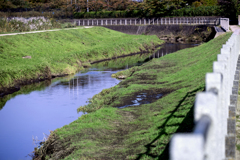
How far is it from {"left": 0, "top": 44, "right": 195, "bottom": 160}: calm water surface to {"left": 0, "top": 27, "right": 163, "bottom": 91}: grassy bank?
140 centimetres

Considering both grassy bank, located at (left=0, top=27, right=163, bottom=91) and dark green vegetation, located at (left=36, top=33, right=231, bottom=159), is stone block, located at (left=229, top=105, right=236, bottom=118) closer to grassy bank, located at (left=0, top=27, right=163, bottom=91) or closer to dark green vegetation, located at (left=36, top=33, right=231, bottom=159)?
dark green vegetation, located at (left=36, top=33, right=231, bottom=159)

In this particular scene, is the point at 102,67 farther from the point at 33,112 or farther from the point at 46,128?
the point at 46,128

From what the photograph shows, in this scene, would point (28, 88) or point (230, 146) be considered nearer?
point (230, 146)

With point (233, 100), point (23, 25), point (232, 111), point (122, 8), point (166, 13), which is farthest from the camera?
point (122, 8)

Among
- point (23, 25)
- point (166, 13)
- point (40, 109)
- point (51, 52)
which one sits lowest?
point (40, 109)

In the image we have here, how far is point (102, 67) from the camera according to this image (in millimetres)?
30016

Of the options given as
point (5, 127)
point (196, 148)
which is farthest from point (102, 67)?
point (196, 148)

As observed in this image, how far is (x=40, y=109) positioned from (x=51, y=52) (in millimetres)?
16064

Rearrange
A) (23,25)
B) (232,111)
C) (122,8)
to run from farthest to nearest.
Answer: (122,8), (23,25), (232,111)

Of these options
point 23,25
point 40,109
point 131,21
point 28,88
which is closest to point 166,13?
point 131,21

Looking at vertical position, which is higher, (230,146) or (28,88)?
(230,146)

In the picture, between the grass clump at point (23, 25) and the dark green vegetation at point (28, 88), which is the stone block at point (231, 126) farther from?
the grass clump at point (23, 25)

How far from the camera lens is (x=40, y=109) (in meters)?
16.4

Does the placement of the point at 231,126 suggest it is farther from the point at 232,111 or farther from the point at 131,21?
the point at 131,21
